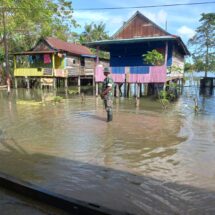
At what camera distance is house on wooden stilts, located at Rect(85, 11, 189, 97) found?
60.4 ft

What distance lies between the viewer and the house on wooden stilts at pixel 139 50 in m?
18.4

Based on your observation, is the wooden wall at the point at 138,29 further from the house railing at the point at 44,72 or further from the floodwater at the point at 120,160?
the floodwater at the point at 120,160

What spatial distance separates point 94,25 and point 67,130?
45.5 metres

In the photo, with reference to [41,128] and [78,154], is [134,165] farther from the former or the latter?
[41,128]

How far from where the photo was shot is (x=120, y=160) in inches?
250

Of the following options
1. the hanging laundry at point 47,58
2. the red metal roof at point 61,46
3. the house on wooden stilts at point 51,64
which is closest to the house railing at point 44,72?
the house on wooden stilts at point 51,64

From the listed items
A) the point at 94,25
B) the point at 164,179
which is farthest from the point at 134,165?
the point at 94,25

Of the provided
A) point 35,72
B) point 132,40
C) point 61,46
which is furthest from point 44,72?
point 132,40

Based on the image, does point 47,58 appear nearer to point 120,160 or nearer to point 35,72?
point 35,72

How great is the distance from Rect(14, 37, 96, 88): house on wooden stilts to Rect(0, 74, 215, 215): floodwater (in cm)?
1787

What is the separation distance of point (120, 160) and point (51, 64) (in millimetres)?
25743

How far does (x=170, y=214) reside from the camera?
390 centimetres

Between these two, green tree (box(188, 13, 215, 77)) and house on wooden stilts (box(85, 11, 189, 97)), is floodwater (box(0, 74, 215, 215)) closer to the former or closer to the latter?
house on wooden stilts (box(85, 11, 189, 97))

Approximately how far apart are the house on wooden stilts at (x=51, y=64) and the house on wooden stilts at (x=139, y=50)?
7.37m
